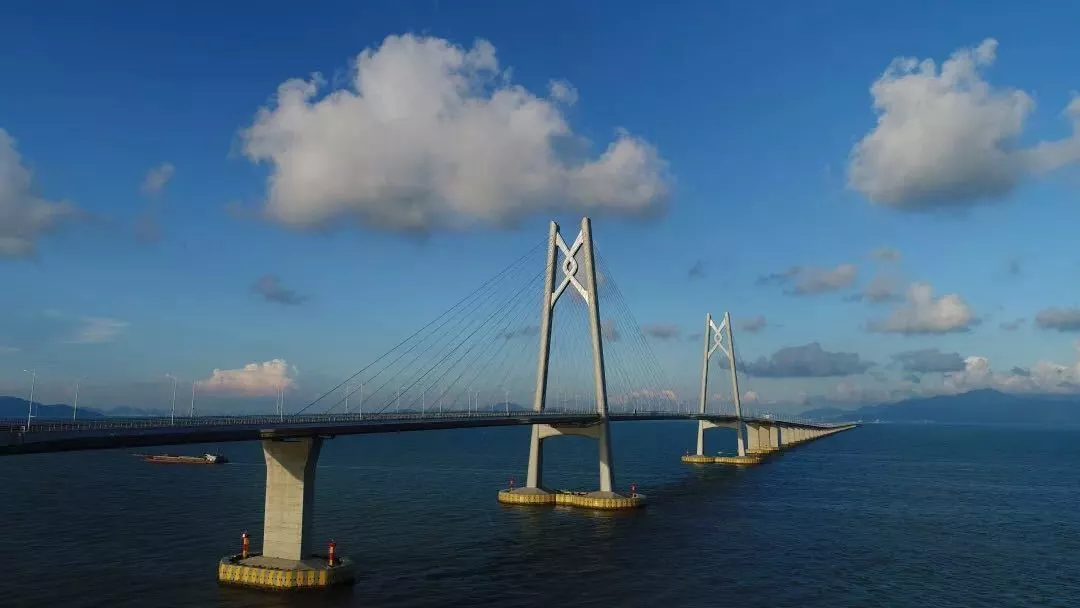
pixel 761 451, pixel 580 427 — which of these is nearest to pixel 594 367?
pixel 580 427

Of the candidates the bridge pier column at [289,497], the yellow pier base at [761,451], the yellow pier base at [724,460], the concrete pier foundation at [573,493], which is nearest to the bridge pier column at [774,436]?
the yellow pier base at [761,451]

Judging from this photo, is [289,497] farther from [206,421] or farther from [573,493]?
[573,493]

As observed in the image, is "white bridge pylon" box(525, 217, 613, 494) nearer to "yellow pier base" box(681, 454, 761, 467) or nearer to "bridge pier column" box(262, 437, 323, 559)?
"bridge pier column" box(262, 437, 323, 559)

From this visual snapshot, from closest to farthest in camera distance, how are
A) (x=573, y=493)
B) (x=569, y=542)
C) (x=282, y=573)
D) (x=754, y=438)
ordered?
(x=282, y=573) < (x=569, y=542) < (x=573, y=493) < (x=754, y=438)

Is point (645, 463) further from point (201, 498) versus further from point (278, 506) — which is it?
point (278, 506)

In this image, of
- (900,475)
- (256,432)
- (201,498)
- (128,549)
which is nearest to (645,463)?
(900,475)
